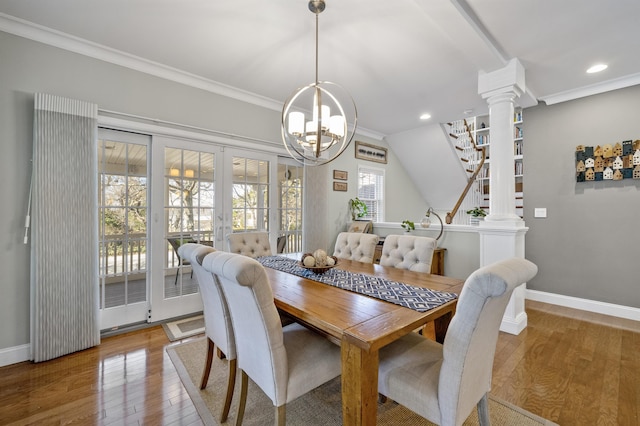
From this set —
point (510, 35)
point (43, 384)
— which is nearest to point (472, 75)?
point (510, 35)

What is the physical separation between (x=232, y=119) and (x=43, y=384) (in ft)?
9.61

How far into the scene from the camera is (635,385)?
2.00 metres

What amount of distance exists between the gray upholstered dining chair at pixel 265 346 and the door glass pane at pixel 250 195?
2172mm

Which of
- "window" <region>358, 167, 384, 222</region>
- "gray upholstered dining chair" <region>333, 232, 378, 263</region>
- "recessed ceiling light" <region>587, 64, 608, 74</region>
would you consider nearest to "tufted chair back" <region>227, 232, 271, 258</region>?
"gray upholstered dining chair" <region>333, 232, 378, 263</region>

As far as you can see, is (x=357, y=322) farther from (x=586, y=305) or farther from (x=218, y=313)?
(x=586, y=305)

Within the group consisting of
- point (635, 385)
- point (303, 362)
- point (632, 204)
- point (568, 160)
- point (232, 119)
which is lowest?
point (635, 385)

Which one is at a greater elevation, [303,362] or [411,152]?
[411,152]

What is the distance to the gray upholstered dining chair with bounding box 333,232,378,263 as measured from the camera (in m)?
2.69

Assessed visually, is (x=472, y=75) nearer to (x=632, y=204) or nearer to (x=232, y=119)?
(x=632, y=204)

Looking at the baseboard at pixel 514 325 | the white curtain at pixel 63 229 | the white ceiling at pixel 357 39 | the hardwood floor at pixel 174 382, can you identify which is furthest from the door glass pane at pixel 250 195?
the baseboard at pixel 514 325

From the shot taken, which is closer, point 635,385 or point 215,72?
point 635,385

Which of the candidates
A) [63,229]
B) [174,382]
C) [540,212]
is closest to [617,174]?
[540,212]

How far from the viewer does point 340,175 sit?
4.79 metres

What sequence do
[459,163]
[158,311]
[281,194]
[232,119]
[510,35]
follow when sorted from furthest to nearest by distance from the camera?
[459,163] → [281,194] → [232,119] → [158,311] → [510,35]
